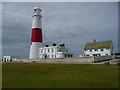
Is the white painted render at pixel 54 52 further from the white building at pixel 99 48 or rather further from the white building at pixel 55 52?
the white building at pixel 99 48

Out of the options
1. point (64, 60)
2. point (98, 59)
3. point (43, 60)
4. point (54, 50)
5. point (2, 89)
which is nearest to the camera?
point (2, 89)

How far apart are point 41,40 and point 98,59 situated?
66.2 feet

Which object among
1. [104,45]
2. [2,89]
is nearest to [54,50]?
[104,45]

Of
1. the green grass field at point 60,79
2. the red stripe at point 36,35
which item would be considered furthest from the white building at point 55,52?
the green grass field at point 60,79

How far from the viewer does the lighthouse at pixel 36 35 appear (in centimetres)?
4559

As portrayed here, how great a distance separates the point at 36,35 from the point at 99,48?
19.2 metres

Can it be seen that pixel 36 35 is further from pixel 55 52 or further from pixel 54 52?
pixel 55 52

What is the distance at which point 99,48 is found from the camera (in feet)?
144

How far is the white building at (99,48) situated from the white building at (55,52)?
5.76 m

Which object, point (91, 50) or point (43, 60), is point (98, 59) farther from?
point (43, 60)

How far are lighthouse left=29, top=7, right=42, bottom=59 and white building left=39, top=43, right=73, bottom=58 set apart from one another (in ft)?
6.40

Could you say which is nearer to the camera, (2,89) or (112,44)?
(2,89)

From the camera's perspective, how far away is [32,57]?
47.1 meters

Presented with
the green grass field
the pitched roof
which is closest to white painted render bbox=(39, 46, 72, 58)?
the pitched roof
